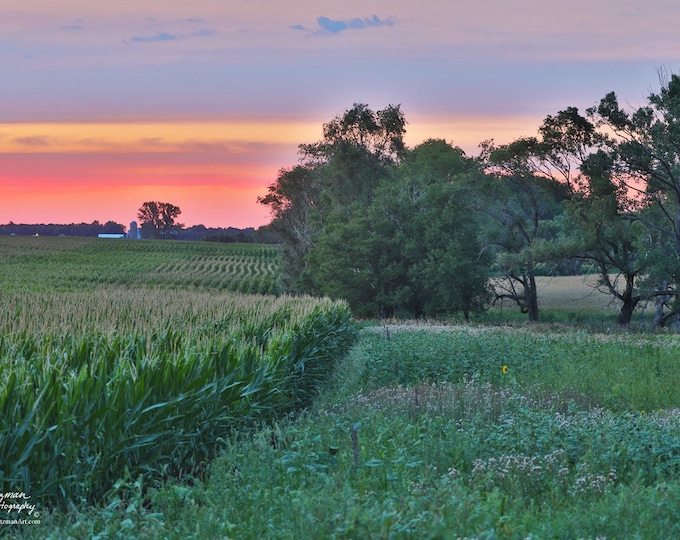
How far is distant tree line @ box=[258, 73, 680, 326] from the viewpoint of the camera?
43781 millimetres

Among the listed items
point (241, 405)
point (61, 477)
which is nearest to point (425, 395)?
point (241, 405)

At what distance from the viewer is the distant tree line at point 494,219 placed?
43.8 meters

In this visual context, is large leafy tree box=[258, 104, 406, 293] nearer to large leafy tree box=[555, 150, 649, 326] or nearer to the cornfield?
large leafy tree box=[555, 150, 649, 326]

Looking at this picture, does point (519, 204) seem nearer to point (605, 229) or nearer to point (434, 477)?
point (605, 229)

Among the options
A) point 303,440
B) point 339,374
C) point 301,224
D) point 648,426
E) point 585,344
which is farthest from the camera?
point 301,224

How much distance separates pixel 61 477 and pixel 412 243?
45433 mm

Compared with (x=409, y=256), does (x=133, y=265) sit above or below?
below

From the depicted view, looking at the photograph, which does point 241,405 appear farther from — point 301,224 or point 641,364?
point 301,224

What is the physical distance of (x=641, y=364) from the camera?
20484 millimetres

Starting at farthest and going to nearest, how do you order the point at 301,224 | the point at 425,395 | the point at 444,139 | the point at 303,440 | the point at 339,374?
the point at 444,139
the point at 301,224
the point at 339,374
the point at 425,395
the point at 303,440

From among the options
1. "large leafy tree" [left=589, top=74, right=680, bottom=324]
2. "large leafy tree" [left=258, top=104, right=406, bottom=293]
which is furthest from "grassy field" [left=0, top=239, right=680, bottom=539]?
"large leafy tree" [left=258, top=104, right=406, bottom=293]

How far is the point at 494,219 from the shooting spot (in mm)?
56906

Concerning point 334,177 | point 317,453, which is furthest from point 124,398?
point 334,177

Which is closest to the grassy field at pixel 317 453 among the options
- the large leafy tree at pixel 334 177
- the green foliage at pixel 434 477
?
the green foliage at pixel 434 477
